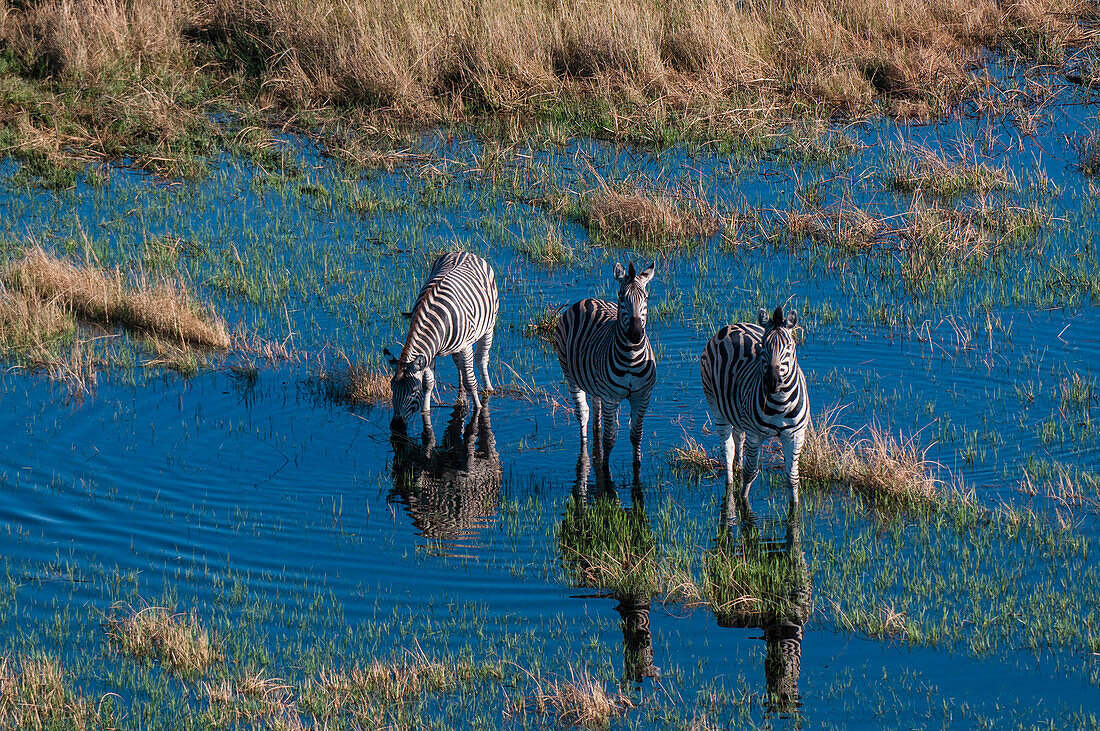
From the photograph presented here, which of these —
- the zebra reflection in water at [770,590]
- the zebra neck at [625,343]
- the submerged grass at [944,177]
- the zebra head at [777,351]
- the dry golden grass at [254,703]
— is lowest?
the dry golden grass at [254,703]

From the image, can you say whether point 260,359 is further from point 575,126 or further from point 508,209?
point 575,126

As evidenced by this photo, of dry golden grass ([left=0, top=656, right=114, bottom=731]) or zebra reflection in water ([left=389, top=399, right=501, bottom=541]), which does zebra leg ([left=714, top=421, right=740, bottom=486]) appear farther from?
dry golden grass ([left=0, top=656, right=114, bottom=731])

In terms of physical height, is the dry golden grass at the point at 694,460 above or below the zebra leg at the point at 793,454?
below

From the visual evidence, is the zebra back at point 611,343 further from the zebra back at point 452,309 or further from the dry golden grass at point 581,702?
the dry golden grass at point 581,702

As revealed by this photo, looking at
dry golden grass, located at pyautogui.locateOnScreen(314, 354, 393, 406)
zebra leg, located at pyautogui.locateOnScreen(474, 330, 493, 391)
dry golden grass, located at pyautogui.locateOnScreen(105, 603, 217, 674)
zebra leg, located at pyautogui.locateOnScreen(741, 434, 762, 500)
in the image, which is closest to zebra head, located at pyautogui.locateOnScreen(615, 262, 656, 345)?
zebra leg, located at pyautogui.locateOnScreen(741, 434, 762, 500)

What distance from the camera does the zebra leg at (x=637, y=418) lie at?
34.6 ft

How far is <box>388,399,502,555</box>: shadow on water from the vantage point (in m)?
10.0

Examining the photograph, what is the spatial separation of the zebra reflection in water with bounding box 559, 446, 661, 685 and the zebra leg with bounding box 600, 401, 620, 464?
175mm

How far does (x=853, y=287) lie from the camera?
14430 mm

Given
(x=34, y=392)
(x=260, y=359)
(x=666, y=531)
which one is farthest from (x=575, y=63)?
(x=666, y=531)

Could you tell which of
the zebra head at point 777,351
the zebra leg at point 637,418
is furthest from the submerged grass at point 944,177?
the zebra head at point 777,351

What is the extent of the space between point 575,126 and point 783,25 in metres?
4.04

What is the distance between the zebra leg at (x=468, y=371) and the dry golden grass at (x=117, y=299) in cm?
262

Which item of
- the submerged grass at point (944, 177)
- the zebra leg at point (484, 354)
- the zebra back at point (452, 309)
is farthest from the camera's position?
the submerged grass at point (944, 177)
